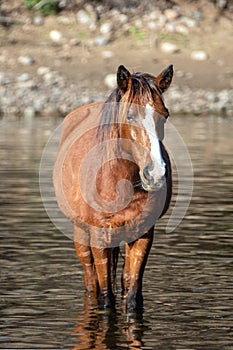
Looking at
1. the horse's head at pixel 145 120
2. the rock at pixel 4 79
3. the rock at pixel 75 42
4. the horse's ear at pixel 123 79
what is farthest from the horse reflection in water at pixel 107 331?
the rock at pixel 75 42

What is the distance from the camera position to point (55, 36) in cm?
2991

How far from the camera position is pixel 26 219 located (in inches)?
483

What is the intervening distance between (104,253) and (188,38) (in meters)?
22.4

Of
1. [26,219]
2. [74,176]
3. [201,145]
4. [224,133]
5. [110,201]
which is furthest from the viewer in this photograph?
[224,133]

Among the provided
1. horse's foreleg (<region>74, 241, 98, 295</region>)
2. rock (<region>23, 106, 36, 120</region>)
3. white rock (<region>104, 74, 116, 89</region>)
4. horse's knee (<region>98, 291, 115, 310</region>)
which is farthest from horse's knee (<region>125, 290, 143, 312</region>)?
white rock (<region>104, 74, 116, 89</region>)

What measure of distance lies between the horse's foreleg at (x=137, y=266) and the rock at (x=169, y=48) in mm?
21623

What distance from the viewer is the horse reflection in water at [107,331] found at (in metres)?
7.37

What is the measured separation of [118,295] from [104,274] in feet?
2.45

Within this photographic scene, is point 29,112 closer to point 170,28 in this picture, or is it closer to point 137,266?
point 170,28

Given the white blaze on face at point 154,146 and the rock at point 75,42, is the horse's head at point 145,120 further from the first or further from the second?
the rock at point 75,42

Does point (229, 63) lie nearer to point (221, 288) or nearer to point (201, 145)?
point (201, 145)

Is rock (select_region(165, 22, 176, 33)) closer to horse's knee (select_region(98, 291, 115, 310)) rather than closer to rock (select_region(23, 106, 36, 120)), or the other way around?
rock (select_region(23, 106, 36, 120))

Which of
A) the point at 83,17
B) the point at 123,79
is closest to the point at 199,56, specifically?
the point at 83,17

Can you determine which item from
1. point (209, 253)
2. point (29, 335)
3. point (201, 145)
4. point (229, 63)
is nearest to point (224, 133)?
point (201, 145)
